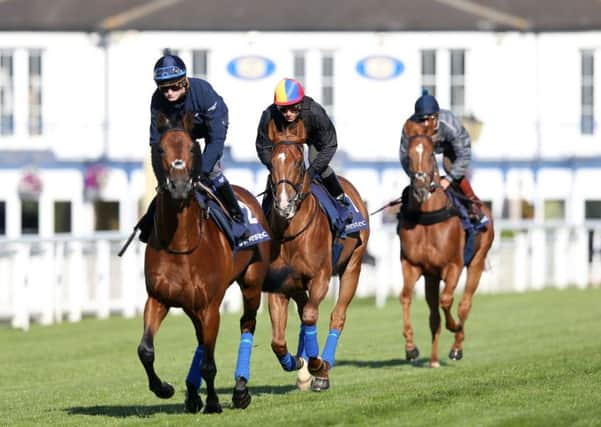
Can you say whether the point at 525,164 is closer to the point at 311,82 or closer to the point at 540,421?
the point at 311,82

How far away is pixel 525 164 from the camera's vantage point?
116 feet

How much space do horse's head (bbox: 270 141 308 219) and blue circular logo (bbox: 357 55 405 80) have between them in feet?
76.9

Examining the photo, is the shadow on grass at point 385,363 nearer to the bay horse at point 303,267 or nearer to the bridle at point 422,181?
the bridle at point 422,181

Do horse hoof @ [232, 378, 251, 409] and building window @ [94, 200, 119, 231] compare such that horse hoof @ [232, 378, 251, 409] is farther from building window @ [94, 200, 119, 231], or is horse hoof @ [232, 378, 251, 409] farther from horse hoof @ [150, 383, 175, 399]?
building window @ [94, 200, 119, 231]

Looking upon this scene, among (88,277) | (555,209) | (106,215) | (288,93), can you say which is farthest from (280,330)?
(555,209)

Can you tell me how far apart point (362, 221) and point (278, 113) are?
1.69 metres

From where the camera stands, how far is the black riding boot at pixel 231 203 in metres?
11.7

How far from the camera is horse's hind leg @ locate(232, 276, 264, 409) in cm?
1167

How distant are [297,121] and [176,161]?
7.18 ft

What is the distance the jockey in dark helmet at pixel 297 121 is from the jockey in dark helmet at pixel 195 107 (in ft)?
2.83

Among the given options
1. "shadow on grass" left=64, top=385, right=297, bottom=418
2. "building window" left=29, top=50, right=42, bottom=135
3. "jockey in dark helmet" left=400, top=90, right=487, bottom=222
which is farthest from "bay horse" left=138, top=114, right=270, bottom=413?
"building window" left=29, top=50, right=42, bottom=135

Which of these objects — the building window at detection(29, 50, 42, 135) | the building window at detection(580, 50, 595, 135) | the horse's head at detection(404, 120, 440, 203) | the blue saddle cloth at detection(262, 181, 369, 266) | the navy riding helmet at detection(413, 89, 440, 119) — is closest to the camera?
the blue saddle cloth at detection(262, 181, 369, 266)

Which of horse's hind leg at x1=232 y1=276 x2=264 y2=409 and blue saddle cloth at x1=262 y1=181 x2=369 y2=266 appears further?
blue saddle cloth at x1=262 y1=181 x2=369 y2=266

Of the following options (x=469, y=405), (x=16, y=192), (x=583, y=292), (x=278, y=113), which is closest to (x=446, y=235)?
(x=278, y=113)
